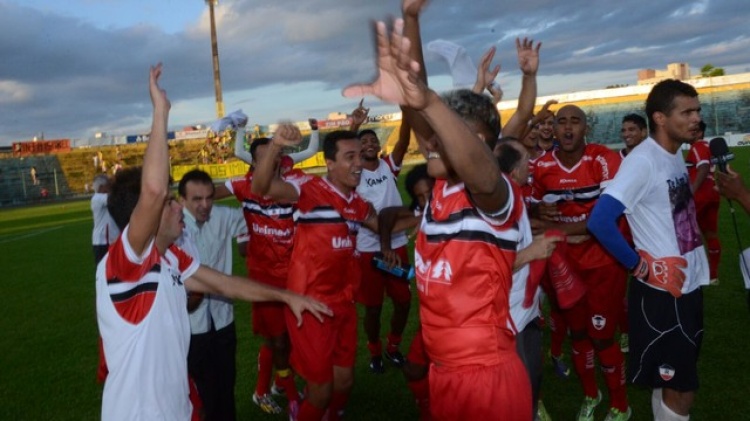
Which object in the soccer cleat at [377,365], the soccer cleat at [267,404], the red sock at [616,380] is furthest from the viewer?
the soccer cleat at [377,365]

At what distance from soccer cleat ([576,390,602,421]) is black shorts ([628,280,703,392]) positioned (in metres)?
1.43

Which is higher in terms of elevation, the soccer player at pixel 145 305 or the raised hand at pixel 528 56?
the raised hand at pixel 528 56

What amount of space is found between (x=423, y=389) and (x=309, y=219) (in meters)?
1.64

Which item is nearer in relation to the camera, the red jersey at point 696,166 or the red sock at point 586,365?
the red sock at point 586,365

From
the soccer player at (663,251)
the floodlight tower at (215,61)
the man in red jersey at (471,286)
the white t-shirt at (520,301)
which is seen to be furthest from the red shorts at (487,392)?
→ the floodlight tower at (215,61)

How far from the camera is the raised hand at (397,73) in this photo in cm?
225

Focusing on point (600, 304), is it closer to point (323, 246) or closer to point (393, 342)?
point (393, 342)

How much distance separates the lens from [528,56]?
4.57m

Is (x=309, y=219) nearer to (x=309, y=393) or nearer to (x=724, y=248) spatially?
(x=309, y=393)

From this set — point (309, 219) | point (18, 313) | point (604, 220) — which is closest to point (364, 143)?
point (309, 219)

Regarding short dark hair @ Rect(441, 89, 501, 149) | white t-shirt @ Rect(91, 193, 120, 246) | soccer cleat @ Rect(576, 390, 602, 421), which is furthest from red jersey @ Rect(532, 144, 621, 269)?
white t-shirt @ Rect(91, 193, 120, 246)

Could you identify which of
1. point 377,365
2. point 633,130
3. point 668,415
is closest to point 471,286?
point 668,415

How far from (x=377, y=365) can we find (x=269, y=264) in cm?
176

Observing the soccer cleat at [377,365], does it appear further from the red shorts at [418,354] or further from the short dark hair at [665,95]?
the short dark hair at [665,95]
